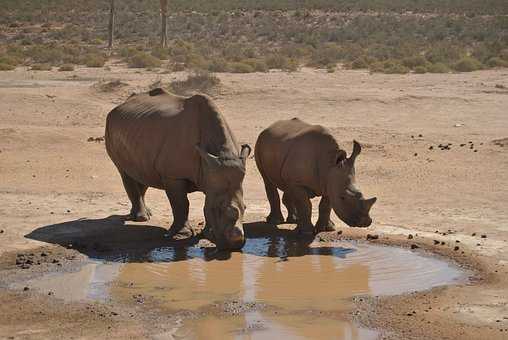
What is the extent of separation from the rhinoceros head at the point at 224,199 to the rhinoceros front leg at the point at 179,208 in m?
0.91

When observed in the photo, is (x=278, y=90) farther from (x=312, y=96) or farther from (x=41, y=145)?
(x=41, y=145)

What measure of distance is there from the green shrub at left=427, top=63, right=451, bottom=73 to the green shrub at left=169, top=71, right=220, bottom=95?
42.0 feet

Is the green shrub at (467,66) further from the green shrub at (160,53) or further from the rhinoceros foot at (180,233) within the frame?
the rhinoceros foot at (180,233)

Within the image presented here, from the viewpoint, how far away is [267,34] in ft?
207

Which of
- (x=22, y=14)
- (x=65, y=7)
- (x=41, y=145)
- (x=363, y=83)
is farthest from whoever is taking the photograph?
(x=65, y=7)

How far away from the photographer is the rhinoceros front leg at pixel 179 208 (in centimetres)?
1399

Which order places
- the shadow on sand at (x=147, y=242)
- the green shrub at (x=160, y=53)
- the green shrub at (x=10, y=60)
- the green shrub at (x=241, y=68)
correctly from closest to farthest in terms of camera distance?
the shadow on sand at (x=147, y=242) → the green shrub at (x=241, y=68) → the green shrub at (x=10, y=60) → the green shrub at (x=160, y=53)

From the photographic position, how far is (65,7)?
91188 mm

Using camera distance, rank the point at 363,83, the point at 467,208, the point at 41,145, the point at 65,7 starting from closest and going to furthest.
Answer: the point at 467,208 < the point at 41,145 < the point at 363,83 < the point at 65,7

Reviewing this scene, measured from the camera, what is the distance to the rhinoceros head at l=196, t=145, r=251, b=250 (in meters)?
12.9

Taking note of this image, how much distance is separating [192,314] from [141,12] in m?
74.1

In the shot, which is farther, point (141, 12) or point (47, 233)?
point (141, 12)

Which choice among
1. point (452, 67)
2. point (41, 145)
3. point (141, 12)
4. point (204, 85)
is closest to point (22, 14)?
point (141, 12)

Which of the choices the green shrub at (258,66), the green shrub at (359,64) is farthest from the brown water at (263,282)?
the green shrub at (359,64)
